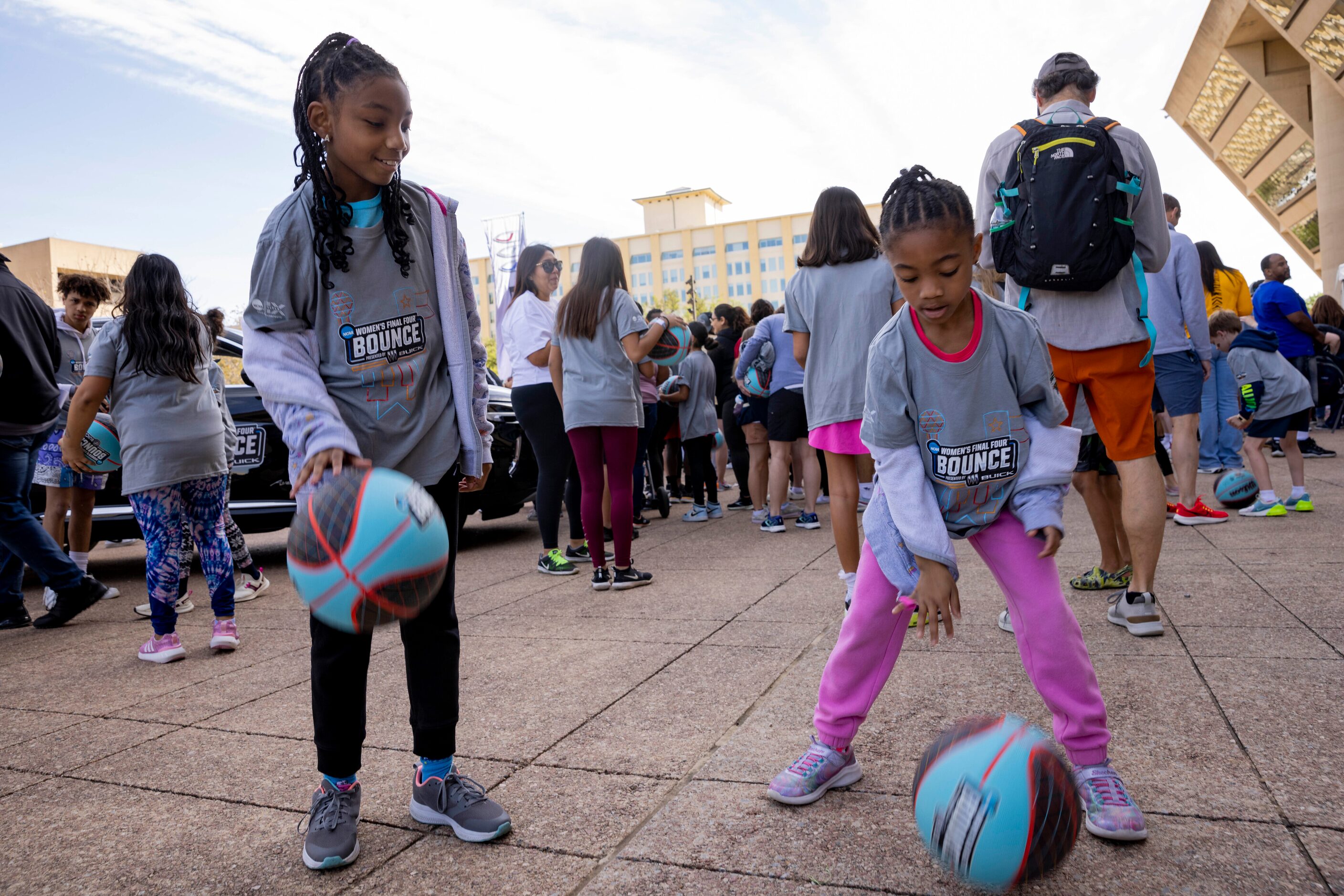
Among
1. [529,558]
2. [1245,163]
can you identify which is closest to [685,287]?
[1245,163]

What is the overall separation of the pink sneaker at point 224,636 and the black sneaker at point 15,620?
163 centimetres

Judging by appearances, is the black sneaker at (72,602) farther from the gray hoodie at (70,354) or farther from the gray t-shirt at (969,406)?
the gray t-shirt at (969,406)

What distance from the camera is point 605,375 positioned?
5.48 meters

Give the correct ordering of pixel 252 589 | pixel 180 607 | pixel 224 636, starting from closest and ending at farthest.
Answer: pixel 224 636
pixel 180 607
pixel 252 589

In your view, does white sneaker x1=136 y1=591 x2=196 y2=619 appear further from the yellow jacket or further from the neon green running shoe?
the yellow jacket

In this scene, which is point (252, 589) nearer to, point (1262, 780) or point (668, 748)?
point (668, 748)

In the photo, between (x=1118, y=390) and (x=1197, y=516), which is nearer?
(x=1118, y=390)

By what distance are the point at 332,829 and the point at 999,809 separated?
1558 millimetres

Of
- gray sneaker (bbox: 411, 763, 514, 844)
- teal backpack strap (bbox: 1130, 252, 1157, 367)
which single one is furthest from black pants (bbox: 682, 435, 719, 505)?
gray sneaker (bbox: 411, 763, 514, 844)

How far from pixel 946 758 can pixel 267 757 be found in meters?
2.19

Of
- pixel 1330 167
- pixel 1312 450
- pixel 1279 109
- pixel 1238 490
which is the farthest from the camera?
pixel 1279 109

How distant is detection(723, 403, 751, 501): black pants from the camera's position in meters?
9.25

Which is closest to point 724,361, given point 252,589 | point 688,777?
point 252,589

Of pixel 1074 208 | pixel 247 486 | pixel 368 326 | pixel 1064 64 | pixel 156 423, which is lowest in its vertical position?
pixel 247 486
